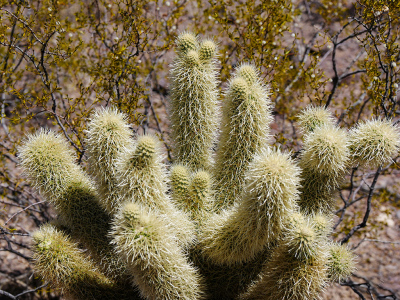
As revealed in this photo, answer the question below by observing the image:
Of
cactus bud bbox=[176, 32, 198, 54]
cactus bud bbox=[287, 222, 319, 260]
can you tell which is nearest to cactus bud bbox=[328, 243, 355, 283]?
cactus bud bbox=[287, 222, 319, 260]

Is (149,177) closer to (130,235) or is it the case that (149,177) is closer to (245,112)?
(130,235)

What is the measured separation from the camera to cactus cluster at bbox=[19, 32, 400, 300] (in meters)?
1.78

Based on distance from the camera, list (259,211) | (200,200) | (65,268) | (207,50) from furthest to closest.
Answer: (207,50) < (200,200) < (65,268) < (259,211)

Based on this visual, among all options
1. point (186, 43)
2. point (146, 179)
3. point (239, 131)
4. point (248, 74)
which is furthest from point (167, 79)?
point (146, 179)

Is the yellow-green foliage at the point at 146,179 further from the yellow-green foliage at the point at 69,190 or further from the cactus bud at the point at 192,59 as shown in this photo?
the cactus bud at the point at 192,59

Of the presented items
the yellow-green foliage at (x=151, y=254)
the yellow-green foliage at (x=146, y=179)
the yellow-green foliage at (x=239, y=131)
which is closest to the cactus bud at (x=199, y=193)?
the yellow-green foliage at (x=239, y=131)

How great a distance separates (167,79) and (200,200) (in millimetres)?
1513

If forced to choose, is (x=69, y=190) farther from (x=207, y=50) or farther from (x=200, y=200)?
(x=207, y=50)

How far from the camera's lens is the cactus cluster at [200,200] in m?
1.78

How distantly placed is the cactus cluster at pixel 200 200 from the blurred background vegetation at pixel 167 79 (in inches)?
23.0

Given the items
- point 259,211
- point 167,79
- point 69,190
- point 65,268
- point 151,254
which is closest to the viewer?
point 151,254

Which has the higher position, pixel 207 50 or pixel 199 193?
pixel 207 50

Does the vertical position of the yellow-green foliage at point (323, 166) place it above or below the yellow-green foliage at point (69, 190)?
above

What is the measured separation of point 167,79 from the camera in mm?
3424
